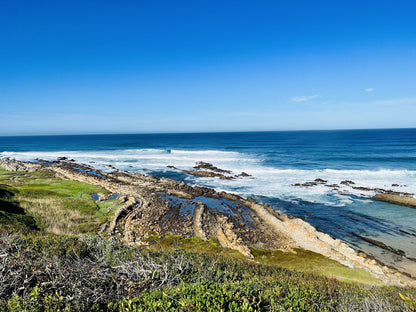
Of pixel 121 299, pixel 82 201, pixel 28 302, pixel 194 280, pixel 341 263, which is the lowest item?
pixel 341 263

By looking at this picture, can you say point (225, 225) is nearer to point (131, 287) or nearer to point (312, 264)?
point (312, 264)

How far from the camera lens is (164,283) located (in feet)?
22.4

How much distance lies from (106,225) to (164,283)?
15.8 meters

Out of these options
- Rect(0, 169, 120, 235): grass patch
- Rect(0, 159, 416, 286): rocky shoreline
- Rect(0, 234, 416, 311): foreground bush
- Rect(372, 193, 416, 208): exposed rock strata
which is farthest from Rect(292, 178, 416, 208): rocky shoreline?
Rect(0, 169, 120, 235): grass patch

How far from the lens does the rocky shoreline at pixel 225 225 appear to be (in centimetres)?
1633

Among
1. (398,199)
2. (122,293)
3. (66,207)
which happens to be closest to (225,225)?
(122,293)

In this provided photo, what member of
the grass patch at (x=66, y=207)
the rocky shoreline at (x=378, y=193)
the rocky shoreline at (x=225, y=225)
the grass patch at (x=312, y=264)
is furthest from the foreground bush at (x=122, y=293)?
the rocky shoreline at (x=378, y=193)

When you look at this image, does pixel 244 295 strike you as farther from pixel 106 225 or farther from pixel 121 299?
pixel 106 225

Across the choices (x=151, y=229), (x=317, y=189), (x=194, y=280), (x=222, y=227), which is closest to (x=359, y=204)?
(x=317, y=189)

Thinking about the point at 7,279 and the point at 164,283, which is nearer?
the point at 7,279

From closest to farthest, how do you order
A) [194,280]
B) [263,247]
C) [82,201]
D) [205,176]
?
[194,280], [263,247], [82,201], [205,176]

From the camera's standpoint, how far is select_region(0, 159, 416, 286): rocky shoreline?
53.6 ft

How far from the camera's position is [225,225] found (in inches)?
836

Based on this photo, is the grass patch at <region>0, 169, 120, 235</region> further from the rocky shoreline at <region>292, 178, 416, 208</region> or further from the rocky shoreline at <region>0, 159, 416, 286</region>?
the rocky shoreline at <region>292, 178, 416, 208</region>
